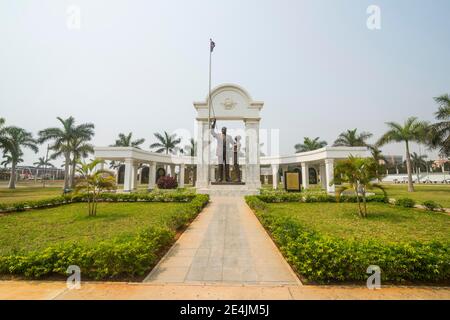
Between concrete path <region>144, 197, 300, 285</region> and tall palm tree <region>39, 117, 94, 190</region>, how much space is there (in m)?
33.1

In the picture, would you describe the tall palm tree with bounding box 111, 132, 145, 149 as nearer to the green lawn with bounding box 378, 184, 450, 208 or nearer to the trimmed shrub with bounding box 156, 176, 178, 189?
the trimmed shrub with bounding box 156, 176, 178, 189

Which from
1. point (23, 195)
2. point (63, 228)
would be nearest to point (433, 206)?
point (63, 228)

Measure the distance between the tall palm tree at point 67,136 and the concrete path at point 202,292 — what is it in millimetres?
34403

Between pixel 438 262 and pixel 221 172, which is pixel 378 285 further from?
pixel 221 172

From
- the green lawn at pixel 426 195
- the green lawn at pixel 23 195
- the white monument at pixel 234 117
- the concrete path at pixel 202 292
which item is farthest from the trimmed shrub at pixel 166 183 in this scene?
the concrete path at pixel 202 292

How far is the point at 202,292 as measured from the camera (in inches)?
153

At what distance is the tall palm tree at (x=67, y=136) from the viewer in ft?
108

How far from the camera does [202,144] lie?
24.5 m

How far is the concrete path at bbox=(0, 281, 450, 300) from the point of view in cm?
375

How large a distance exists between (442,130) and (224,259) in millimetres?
33073

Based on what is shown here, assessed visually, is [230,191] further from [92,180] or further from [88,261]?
[88,261]

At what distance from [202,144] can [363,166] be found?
16404mm

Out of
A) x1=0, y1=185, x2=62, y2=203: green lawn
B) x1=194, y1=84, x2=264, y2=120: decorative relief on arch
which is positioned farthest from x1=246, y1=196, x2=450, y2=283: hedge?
x1=0, y1=185, x2=62, y2=203: green lawn

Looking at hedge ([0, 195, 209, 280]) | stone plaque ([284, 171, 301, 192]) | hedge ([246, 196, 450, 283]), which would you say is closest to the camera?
hedge ([246, 196, 450, 283])
